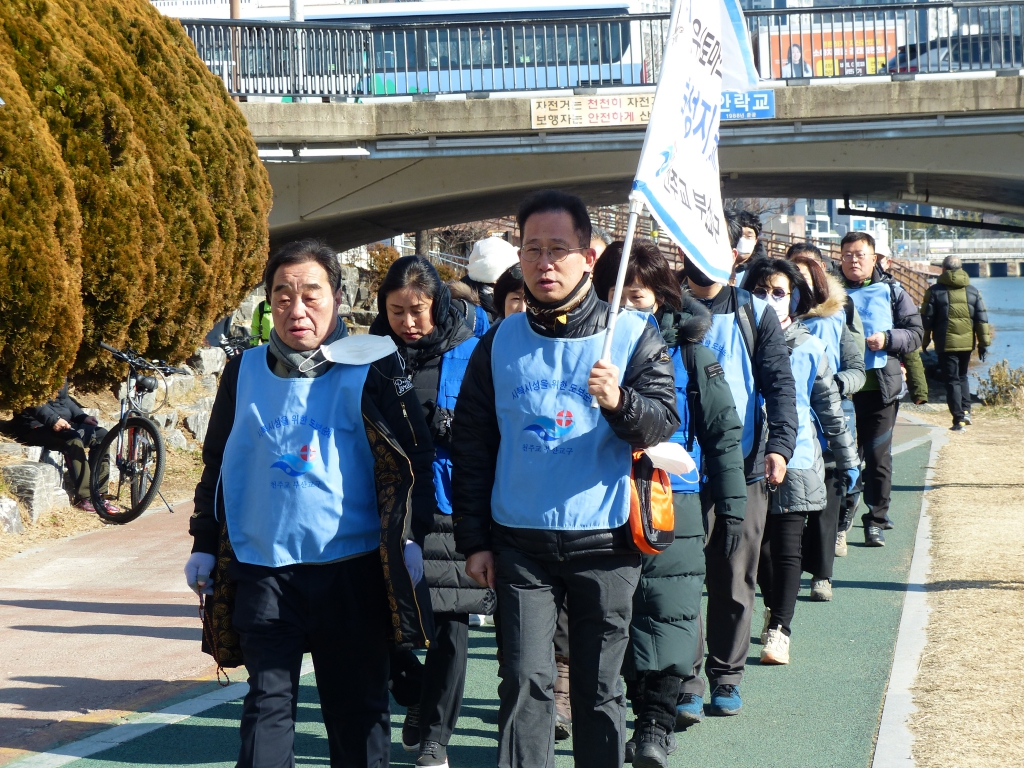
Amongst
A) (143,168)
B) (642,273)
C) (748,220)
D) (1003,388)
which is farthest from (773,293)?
(1003,388)

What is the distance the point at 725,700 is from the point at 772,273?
2158mm

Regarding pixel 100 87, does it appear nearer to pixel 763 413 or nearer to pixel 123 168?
pixel 123 168

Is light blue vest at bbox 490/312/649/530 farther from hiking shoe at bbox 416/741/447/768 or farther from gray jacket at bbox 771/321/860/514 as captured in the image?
gray jacket at bbox 771/321/860/514

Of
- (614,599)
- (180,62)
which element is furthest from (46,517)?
(614,599)

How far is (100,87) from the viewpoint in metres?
10.1

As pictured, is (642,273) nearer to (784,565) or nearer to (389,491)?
(389,491)

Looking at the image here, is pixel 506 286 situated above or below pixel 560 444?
above

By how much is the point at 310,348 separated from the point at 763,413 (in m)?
2.42

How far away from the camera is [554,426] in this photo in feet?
11.9

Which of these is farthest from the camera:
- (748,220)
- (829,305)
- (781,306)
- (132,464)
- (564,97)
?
(564,97)

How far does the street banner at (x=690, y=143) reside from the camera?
3.92 metres

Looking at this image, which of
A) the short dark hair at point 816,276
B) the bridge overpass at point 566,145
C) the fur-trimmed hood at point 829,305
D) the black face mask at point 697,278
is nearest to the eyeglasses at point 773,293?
the short dark hair at point 816,276

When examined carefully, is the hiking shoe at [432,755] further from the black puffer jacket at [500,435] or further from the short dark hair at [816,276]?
the short dark hair at [816,276]

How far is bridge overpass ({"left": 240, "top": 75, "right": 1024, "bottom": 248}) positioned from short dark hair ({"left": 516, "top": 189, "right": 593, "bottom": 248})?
16.9 metres
